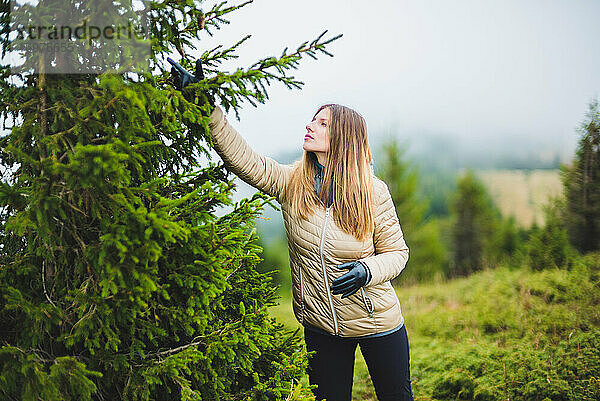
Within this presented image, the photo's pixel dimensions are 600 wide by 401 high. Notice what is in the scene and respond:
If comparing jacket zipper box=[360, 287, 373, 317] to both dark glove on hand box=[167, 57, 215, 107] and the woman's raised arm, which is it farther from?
dark glove on hand box=[167, 57, 215, 107]

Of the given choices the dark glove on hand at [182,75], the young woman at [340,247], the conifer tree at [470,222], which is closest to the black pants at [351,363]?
the young woman at [340,247]

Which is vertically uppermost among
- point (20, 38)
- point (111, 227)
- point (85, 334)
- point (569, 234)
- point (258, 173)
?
→ point (20, 38)

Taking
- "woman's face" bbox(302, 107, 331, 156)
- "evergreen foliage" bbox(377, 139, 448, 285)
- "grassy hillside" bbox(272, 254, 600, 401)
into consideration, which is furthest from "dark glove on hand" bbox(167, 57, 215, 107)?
"evergreen foliage" bbox(377, 139, 448, 285)

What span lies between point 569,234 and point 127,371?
9.67m

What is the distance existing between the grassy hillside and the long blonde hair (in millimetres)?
2976

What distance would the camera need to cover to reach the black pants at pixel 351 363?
2.58 meters

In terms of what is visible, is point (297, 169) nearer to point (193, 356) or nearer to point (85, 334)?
point (193, 356)

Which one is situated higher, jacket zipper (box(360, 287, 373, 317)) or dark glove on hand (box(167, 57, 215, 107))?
dark glove on hand (box(167, 57, 215, 107))

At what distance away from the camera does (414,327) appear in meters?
7.61

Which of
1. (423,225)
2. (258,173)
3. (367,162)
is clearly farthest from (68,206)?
(423,225)

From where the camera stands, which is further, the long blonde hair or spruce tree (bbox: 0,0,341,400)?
the long blonde hair

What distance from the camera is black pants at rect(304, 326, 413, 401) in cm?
258

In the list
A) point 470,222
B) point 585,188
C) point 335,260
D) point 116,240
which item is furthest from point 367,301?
point 470,222

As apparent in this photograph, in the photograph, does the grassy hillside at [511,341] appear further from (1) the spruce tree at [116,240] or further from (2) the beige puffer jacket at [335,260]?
(1) the spruce tree at [116,240]
